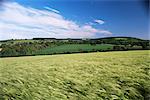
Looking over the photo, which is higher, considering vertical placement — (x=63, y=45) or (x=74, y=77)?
(x=63, y=45)

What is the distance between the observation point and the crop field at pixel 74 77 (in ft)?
8.57

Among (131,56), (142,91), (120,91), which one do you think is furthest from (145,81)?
(131,56)

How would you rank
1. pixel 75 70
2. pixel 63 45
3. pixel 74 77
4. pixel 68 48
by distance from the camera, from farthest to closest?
1. pixel 68 48
2. pixel 63 45
3. pixel 75 70
4. pixel 74 77

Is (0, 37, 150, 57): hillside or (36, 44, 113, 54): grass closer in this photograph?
(0, 37, 150, 57): hillside

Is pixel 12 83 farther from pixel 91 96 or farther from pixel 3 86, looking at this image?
pixel 91 96

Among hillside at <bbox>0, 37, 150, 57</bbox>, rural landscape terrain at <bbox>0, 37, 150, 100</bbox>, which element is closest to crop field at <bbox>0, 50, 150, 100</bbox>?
rural landscape terrain at <bbox>0, 37, 150, 100</bbox>

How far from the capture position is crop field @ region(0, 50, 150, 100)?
2612 millimetres

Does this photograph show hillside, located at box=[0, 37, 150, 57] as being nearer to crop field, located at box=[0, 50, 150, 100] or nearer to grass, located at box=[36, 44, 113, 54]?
grass, located at box=[36, 44, 113, 54]

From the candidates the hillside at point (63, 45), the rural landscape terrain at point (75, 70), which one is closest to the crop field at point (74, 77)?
the rural landscape terrain at point (75, 70)

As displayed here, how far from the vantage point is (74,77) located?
2928 millimetres

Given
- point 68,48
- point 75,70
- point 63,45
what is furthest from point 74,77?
point 68,48

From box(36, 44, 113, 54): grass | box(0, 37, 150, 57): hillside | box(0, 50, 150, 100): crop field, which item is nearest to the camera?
box(0, 50, 150, 100): crop field

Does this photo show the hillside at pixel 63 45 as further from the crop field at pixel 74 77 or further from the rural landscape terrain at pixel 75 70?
the crop field at pixel 74 77

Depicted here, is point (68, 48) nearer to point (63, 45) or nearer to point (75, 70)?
point (63, 45)
